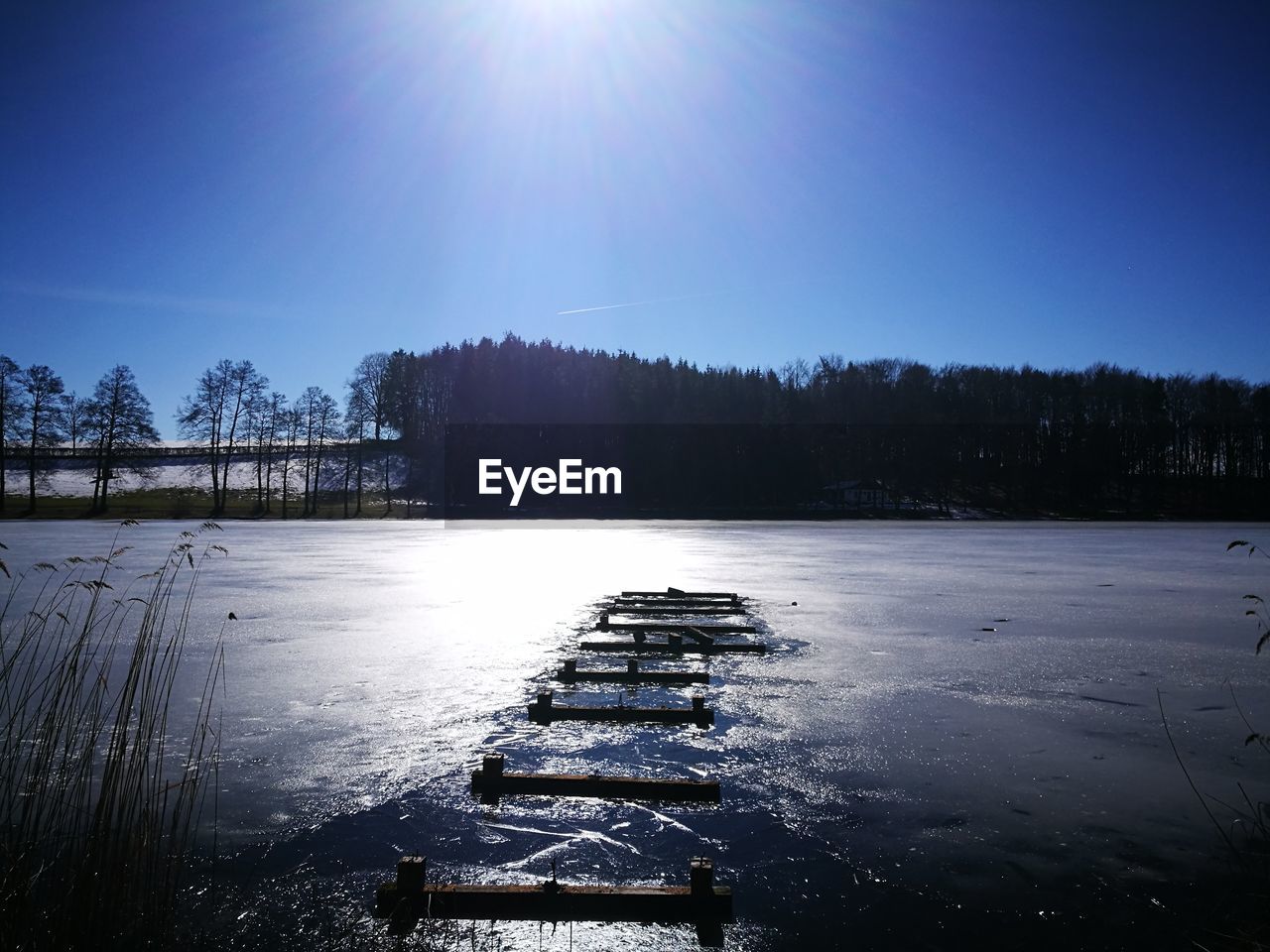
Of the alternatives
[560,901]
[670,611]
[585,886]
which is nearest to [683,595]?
[670,611]

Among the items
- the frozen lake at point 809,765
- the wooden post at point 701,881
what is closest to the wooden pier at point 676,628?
the frozen lake at point 809,765

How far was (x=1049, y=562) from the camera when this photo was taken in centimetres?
2288

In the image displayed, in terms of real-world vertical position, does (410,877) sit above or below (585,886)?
above

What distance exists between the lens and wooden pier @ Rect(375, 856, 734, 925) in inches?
141

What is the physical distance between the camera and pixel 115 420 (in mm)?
56281

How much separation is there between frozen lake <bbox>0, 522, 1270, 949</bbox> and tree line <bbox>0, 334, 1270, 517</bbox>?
2201 inches

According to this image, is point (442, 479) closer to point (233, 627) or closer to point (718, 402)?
point (718, 402)

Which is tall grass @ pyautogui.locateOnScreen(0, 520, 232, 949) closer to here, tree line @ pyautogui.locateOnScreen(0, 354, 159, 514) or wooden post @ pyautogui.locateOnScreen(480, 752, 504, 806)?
wooden post @ pyautogui.locateOnScreen(480, 752, 504, 806)

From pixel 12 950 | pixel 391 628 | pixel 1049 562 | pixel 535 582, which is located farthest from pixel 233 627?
pixel 1049 562

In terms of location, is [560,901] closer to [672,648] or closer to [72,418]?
[672,648]

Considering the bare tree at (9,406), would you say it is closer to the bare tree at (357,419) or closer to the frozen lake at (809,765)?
the bare tree at (357,419)

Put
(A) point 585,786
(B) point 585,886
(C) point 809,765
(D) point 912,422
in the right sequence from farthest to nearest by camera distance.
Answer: (D) point 912,422 < (C) point 809,765 < (A) point 585,786 < (B) point 585,886

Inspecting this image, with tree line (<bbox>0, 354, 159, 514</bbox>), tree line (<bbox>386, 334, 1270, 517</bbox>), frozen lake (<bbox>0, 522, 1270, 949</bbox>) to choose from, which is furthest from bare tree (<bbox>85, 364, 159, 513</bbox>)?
frozen lake (<bbox>0, 522, 1270, 949</bbox>)

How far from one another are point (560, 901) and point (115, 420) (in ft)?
206
